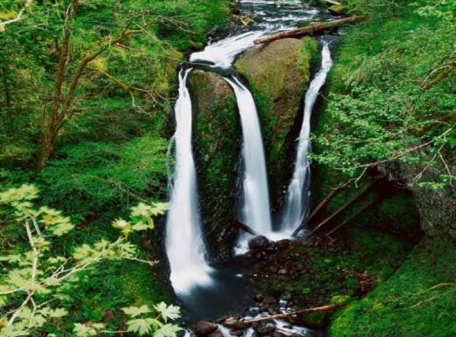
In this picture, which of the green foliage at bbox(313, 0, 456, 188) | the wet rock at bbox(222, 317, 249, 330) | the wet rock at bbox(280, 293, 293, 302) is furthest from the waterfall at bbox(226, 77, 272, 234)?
the wet rock at bbox(222, 317, 249, 330)

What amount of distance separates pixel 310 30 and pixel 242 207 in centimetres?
590

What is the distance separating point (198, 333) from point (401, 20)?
7.58 metres

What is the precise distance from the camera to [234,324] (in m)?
7.17

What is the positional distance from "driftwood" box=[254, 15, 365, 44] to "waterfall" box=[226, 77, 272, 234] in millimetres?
2536

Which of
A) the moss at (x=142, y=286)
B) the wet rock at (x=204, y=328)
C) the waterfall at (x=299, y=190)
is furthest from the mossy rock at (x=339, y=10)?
the wet rock at (x=204, y=328)

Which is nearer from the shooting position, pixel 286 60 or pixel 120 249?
pixel 120 249

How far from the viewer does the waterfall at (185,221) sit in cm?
884

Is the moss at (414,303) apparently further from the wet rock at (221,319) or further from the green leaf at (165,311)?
the green leaf at (165,311)

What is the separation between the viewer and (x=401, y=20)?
9508mm

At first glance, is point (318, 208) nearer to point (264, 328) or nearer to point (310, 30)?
point (264, 328)

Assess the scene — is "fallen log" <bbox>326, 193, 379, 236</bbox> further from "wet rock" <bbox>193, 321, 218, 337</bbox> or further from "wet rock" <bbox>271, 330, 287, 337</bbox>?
"wet rock" <bbox>193, 321, 218, 337</bbox>

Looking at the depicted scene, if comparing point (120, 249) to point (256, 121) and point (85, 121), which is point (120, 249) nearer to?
point (85, 121)

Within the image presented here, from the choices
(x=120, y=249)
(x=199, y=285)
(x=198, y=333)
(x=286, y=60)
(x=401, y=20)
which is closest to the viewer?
(x=120, y=249)

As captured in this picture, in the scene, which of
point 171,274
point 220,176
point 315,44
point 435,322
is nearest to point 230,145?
point 220,176
